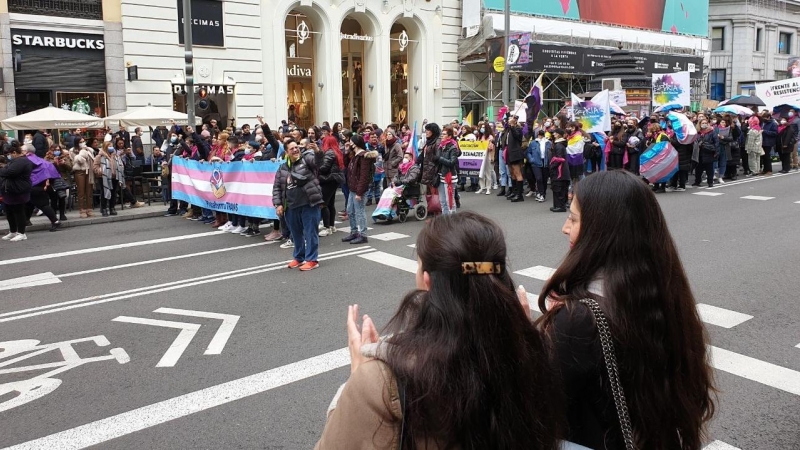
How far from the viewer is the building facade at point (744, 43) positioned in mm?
52875

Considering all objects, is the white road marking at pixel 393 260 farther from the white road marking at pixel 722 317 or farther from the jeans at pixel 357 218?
the white road marking at pixel 722 317

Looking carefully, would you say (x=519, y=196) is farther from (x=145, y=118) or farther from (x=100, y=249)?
(x=145, y=118)

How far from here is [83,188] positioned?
48.6 ft

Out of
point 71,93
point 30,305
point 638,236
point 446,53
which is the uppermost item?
point 446,53

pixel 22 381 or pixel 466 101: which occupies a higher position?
pixel 466 101

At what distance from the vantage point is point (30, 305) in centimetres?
785

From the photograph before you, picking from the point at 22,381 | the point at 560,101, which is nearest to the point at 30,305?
the point at 22,381

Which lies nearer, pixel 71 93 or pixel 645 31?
pixel 71 93

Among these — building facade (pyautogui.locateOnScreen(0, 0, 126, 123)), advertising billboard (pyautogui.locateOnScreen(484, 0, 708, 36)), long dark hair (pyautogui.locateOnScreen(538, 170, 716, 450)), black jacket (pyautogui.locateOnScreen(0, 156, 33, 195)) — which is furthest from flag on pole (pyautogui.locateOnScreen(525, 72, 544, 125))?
advertising billboard (pyautogui.locateOnScreen(484, 0, 708, 36))

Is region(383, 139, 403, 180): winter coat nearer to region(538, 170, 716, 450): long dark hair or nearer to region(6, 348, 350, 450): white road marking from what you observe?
region(6, 348, 350, 450): white road marking

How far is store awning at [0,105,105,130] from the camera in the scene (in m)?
16.8

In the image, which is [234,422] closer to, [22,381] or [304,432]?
[304,432]

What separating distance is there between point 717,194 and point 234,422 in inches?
571

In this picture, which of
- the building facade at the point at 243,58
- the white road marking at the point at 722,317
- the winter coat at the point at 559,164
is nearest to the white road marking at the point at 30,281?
the white road marking at the point at 722,317
